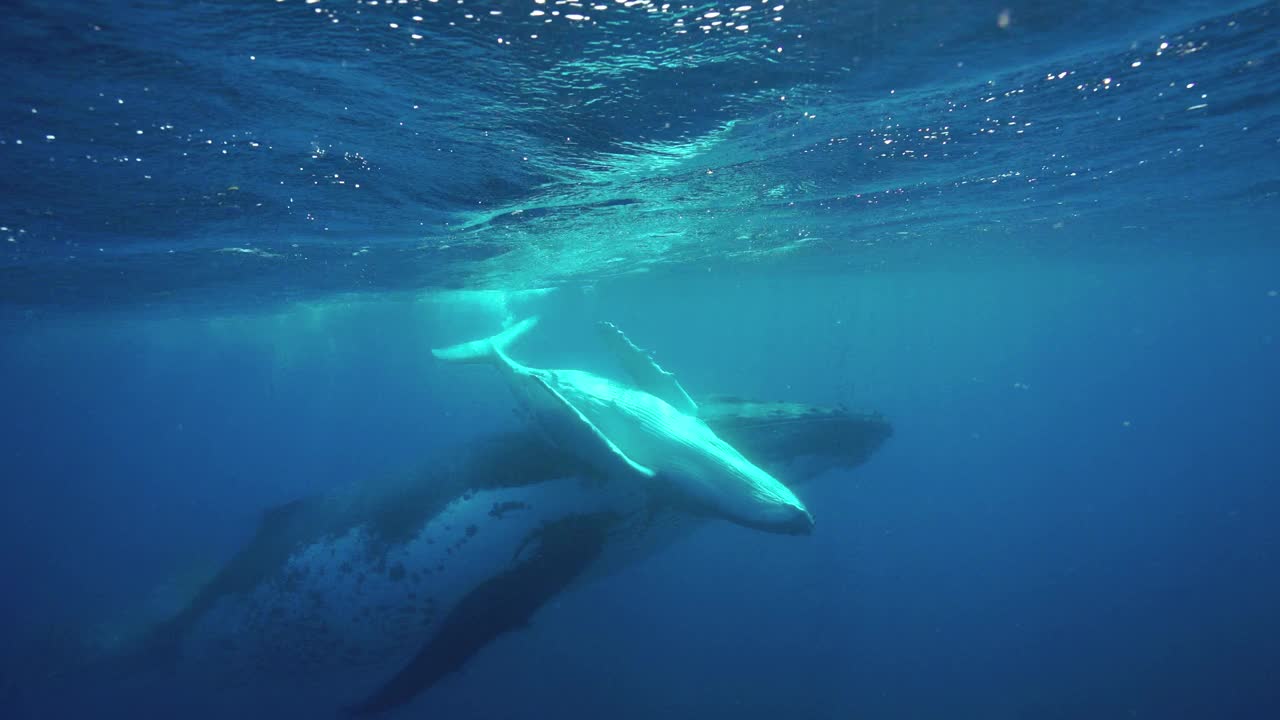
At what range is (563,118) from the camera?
302 inches

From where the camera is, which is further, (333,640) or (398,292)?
(398,292)

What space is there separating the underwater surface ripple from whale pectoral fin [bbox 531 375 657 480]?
3.25 m

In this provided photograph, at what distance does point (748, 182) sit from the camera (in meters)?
12.7

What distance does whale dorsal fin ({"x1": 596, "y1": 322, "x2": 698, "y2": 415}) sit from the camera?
7836 mm

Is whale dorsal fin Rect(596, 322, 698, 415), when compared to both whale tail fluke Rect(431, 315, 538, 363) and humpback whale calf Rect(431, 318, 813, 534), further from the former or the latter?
whale tail fluke Rect(431, 315, 538, 363)

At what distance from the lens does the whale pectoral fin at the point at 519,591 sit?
7070mm

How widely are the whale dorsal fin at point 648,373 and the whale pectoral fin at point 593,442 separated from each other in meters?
2.09

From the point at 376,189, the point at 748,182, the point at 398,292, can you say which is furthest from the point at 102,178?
the point at 398,292

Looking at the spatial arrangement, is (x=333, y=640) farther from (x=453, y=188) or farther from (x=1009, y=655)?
(x=1009, y=655)

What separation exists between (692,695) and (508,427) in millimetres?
11177

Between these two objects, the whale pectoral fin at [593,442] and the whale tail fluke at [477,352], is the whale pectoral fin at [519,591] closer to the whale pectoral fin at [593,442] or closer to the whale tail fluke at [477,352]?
the whale pectoral fin at [593,442]

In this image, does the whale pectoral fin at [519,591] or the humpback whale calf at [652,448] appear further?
the whale pectoral fin at [519,591]

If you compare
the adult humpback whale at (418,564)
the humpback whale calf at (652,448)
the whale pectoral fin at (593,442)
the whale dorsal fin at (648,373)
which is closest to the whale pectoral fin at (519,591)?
the adult humpback whale at (418,564)

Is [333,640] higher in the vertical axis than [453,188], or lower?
lower
